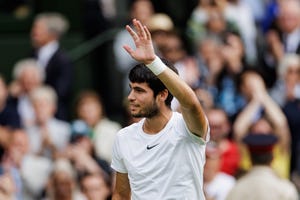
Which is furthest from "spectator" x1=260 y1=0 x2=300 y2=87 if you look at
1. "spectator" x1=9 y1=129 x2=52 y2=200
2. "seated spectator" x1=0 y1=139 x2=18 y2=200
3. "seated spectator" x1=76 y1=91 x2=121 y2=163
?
"seated spectator" x1=0 y1=139 x2=18 y2=200

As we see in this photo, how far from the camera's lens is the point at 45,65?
15117 millimetres

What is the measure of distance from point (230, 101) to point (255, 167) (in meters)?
3.77

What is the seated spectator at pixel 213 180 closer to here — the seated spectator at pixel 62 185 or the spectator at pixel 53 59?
the seated spectator at pixel 62 185

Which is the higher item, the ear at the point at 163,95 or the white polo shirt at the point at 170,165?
the ear at the point at 163,95

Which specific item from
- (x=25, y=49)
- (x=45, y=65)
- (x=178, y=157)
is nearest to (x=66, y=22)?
(x=25, y=49)

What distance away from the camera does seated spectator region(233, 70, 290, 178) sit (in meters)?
12.5

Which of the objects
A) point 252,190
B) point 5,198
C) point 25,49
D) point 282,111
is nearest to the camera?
point 252,190

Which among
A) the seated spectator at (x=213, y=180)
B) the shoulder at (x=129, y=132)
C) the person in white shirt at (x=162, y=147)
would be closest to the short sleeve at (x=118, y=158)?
the shoulder at (x=129, y=132)

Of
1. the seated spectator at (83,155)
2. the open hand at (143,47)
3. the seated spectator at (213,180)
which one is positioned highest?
the open hand at (143,47)

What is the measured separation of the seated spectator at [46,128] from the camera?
1366 cm

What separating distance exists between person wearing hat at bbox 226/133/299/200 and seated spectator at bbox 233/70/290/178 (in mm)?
2054

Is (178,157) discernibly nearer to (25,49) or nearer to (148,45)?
Answer: (148,45)

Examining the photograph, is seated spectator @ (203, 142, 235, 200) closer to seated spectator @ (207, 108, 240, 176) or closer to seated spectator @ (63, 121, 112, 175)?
seated spectator @ (207, 108, 240, 176)

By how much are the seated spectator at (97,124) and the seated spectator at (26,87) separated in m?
0.63
